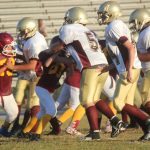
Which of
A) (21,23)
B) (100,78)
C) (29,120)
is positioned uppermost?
(21,23)

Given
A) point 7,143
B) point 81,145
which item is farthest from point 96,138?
point 7,143

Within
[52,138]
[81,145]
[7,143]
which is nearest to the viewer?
[81,145]

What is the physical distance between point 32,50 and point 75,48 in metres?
1.18

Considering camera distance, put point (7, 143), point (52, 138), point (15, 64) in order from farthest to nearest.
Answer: point (15, 64), point (52, 138), point (7, 143)

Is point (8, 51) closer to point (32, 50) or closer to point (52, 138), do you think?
point (32, 50)

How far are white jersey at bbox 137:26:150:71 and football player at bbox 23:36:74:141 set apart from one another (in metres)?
0.99

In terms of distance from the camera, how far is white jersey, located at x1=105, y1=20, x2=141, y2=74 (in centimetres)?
821

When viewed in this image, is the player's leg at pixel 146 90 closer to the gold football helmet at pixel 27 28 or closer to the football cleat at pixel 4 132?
the gold football helmet at pixel 27 28

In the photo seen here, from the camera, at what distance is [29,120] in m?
9.95

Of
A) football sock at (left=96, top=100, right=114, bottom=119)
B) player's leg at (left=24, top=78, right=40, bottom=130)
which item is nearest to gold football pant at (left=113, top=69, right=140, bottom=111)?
football sock at (left=96, top=100, right=114, bottom=119)

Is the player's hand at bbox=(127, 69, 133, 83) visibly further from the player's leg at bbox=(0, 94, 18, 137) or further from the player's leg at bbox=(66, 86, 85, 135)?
the player's leg at bbox=(0, 94, 18, 137)

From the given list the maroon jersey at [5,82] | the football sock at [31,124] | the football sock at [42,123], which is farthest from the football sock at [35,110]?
the football sock at [42,123]

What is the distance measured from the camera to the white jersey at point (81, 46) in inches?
319

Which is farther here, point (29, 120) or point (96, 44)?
point (29, 120)
